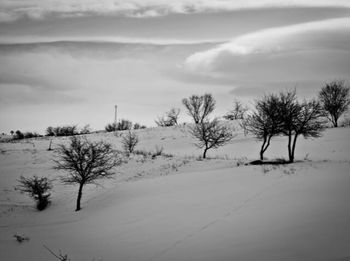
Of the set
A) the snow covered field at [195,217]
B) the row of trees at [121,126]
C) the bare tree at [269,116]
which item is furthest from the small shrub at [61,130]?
the bare tree at [269,116]

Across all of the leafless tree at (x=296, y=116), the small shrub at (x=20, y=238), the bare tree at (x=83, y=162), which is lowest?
the small shrub at (x=20, y=238)

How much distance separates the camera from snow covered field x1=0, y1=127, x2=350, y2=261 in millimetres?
8578

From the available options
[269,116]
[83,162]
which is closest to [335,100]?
[269,116]

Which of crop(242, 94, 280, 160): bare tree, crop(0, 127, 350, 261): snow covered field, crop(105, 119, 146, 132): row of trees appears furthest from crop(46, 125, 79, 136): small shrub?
crop(242, 94, 280, 160): bare tree

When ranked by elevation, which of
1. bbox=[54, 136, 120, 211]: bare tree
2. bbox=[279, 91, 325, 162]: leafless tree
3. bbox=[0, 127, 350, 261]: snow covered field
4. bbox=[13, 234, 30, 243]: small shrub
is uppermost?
bbox=[279, 91, 325, 162]: leafless tree

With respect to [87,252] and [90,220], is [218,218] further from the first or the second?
[90,220]

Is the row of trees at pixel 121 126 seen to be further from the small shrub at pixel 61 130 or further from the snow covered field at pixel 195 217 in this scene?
the snow covered field at pixel 195 217

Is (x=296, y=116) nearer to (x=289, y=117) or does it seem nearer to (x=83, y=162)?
(x=289, y=117)

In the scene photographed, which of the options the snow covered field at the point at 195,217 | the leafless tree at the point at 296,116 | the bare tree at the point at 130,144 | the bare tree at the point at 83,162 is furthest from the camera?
the bare tree at the point at 130,144

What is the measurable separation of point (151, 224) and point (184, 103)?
5543cm

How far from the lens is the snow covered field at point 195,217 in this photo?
8578 millimetres

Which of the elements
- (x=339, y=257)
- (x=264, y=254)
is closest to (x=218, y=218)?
(x=264, y=254)

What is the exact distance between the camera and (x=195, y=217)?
40.9 ft

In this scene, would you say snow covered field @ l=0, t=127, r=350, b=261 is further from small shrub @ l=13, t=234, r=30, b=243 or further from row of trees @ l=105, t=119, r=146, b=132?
row of trees @ l=105, t=119, r=146, b=132
